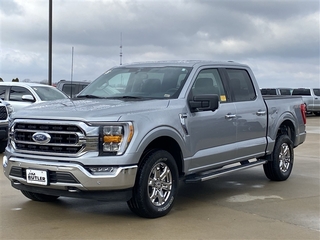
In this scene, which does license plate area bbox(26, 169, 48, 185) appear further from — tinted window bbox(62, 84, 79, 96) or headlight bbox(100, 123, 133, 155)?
tinted window bbox(62, 84, 79, 96)

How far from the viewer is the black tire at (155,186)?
5.44 metres

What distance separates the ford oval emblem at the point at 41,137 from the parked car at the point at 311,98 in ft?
88.1

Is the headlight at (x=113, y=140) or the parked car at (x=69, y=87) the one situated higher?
the parked car at (x=69, y=87)

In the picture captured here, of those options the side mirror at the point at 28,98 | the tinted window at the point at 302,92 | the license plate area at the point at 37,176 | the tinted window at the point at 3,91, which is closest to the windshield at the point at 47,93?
the side mirror at the point at 28,98

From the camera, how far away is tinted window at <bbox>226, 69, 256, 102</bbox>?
7.34 metres

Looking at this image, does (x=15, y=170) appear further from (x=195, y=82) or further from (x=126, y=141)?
(x=195, y=82)

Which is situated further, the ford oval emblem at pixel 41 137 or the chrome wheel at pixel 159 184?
the chrome wheel at pixel 159 184

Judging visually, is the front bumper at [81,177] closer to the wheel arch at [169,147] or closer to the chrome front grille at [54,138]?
the chrome front grille at [54,138]

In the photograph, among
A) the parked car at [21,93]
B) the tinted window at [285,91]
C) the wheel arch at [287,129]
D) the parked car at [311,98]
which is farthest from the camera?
the tinted window at [285,91]

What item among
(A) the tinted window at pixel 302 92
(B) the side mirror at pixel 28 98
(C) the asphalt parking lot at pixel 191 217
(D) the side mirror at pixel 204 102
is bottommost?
(C) the asphalt parking lot at pixel 191 217

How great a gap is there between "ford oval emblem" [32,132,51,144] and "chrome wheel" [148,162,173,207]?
1243mm

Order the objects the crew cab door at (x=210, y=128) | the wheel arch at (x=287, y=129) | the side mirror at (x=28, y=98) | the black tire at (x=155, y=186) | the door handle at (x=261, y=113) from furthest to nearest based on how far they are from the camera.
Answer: the side mirror at (x=28, y=98) < the wheel arch at (x=287, y=129) < the door handle at (x=261, y=113) < the crew cab door at (x=210, y=128) < the black tire at (x=155, y=186)

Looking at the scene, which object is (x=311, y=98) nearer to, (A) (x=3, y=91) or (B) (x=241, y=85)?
(A) (x=3, y=91)

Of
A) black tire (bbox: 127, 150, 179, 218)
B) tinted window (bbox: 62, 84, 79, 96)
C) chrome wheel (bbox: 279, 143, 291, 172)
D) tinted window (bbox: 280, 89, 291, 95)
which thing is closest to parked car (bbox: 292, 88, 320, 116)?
tinted window (bbox: 280, 89, 291, 95)
